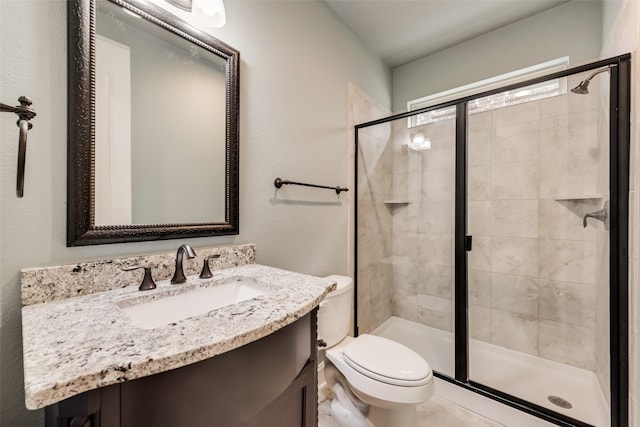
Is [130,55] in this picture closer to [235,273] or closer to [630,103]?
[235,273]

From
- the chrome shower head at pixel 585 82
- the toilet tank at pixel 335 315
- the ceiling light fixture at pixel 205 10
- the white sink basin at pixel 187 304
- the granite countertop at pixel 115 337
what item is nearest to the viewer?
the granite countertop at pixel 115 337

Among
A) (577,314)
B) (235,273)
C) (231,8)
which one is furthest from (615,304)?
(231,8)

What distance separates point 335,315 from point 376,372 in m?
0.36

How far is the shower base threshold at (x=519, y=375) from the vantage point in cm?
148

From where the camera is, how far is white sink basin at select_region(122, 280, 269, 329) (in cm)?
78

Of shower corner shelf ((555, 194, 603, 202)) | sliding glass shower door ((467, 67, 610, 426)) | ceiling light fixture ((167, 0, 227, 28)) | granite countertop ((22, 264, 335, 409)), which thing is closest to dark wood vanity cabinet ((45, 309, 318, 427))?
granite countertop ((22, 264, 335, 409))

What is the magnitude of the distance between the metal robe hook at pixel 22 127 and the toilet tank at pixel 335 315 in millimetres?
1182

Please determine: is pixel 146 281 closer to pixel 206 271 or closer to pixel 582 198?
pixel 206 271

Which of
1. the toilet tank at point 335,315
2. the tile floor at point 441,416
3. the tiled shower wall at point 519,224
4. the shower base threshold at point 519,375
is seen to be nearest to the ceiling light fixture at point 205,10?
the toilet tank at point 335,315

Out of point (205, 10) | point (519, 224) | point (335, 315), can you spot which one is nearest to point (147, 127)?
point (205, 10)

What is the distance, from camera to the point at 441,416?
4.99 feet

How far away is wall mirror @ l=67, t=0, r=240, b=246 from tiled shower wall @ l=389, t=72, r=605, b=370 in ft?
4.82

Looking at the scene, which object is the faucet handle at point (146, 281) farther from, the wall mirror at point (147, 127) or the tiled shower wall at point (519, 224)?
the tiled shower wall at point (519, 224)

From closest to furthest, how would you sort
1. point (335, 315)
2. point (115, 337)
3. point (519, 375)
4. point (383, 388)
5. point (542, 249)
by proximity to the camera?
point (115, 337)
point (383, 388)
point (335, 315)
point (519, 375)
point (542, 249)
